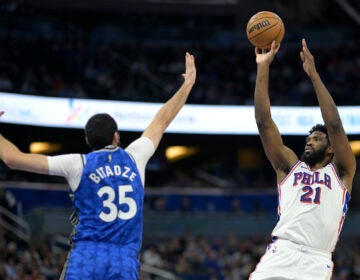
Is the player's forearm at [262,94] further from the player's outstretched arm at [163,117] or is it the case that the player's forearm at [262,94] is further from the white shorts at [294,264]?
the white shorts at [294,264]

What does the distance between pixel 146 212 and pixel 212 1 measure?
41.3ft

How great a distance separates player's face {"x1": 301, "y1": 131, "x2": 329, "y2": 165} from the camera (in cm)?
663

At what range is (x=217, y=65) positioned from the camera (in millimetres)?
30156

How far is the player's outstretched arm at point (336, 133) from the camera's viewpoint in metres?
6.52

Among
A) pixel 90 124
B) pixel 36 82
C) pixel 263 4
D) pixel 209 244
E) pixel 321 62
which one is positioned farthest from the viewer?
pixel 263 4

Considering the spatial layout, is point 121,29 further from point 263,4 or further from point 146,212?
point 146,212

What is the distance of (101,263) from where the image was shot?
528 centimetres

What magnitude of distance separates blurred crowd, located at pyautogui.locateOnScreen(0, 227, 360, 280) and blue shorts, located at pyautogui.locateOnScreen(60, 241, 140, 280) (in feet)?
37.2

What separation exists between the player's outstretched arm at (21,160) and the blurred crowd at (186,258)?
1147cm

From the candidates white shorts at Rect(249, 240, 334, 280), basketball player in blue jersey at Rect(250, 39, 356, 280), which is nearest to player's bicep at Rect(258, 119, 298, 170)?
basketball player in blue jersey at Rect(250, 39, 356, 280)

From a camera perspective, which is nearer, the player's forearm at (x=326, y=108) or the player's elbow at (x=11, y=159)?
the player's elbow at (x=11, y=159)

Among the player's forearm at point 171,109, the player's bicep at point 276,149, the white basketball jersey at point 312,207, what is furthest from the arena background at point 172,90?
the player's forearm at point 171,109

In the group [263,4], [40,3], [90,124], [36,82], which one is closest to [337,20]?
[263,4]

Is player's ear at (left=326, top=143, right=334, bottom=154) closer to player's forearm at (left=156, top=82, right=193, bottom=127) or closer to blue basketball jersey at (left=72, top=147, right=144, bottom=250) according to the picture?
player's forearm at (left=156, top=82, right=193, bottom=127)
